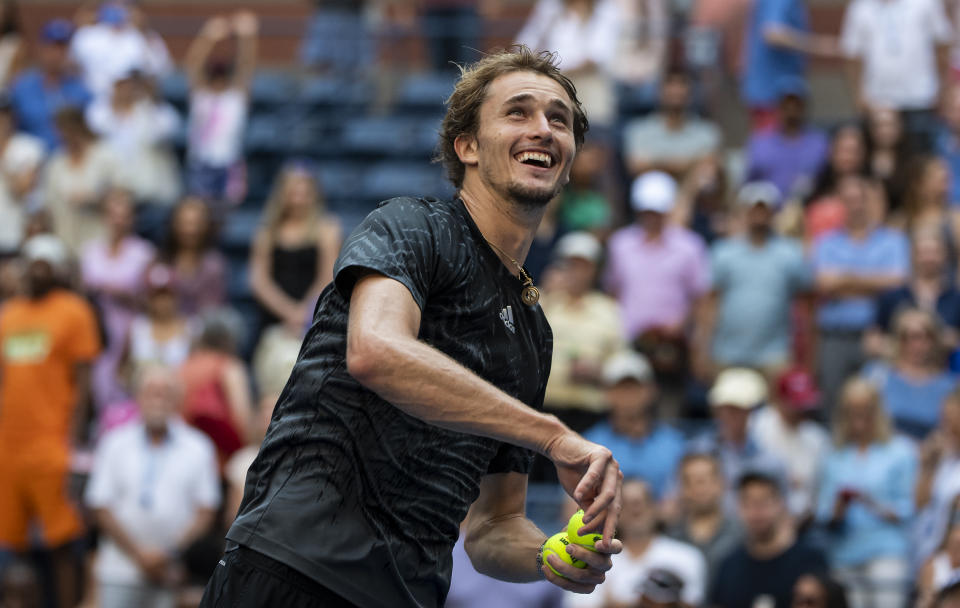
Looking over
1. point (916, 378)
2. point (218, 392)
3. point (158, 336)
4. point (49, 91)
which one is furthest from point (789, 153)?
point (49, 91)

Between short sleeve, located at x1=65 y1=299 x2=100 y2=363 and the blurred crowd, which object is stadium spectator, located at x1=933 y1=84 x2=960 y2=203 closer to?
the blurred crowd

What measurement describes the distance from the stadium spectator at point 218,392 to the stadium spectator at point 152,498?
0.46 meters

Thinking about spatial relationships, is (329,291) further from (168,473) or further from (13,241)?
(13,241)

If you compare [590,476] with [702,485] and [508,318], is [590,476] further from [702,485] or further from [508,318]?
[702,485]

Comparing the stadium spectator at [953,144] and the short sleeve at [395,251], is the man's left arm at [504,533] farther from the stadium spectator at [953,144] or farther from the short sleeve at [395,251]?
the stadium spectator at [953,144]

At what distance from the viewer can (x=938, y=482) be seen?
747 cm

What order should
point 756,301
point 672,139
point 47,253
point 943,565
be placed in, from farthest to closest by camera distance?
point 672,139 → point 47,253 → point 756,301 → point 943,565

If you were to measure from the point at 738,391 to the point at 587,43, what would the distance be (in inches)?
155

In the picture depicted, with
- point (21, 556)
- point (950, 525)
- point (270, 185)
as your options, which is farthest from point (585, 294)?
point (270, 185)

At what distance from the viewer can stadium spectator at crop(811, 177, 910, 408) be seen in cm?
927

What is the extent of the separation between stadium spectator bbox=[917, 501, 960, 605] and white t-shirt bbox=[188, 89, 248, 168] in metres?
7.35

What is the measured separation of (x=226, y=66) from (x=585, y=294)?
5.08 metres

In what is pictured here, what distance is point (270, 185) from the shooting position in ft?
42.6

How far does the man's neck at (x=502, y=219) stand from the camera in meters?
3.54
